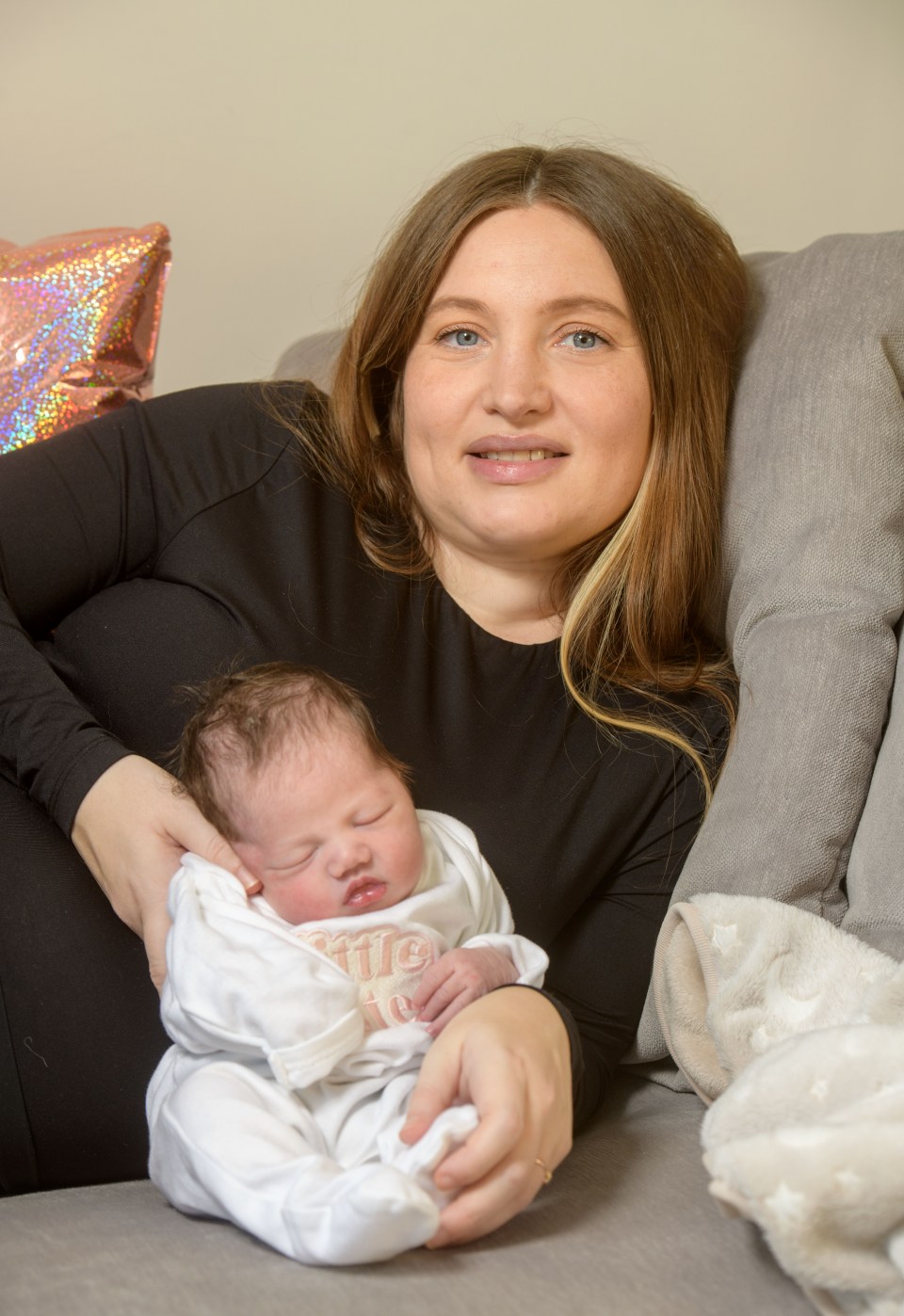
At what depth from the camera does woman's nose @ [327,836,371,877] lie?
1111 mm

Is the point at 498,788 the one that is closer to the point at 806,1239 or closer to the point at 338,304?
the point at 806,1239

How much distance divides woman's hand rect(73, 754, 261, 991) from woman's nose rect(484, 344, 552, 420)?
19.9 inches

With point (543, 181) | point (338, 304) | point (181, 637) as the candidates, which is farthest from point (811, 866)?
point (338, 304)

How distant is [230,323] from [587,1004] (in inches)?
60.3

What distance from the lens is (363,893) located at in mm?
1132

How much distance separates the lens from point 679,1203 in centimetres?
104

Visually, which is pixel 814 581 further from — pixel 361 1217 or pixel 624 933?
pixel 361 1217

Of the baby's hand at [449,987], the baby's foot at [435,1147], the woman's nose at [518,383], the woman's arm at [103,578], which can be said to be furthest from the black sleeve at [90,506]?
the baby's foot at [435,1147]

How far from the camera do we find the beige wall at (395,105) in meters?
2.27

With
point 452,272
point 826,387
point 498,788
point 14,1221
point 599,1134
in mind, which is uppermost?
point 452,272

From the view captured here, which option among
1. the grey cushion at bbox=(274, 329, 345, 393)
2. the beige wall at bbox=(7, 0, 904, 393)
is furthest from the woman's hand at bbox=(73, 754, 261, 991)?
the beige wall at bbox=(7, 0, 904, 393)

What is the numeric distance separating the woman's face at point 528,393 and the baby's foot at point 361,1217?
74cm

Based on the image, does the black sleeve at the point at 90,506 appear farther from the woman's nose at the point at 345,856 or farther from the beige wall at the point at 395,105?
the beige wall at the point at 395,105

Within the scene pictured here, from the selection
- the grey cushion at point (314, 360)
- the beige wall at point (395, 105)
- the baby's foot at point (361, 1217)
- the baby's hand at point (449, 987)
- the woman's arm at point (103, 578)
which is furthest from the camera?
the beige wall at point (395, 105)
